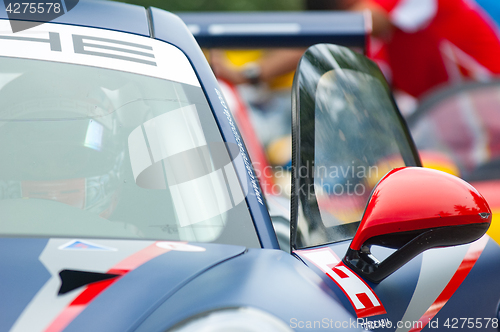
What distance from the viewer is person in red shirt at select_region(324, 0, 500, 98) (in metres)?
3.88

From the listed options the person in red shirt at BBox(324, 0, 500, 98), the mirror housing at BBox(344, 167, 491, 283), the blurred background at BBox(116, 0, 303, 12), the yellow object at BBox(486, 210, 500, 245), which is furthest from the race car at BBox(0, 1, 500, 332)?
the blurred background at BBox(116, 0, 303, 12)

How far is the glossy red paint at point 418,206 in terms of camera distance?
3.18 ft

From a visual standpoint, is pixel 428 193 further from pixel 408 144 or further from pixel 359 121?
pixel 408 144

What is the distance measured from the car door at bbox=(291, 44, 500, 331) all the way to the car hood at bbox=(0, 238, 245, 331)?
28 cm

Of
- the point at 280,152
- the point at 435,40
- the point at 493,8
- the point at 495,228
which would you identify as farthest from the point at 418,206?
the point at 493,8

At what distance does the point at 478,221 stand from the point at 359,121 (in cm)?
49

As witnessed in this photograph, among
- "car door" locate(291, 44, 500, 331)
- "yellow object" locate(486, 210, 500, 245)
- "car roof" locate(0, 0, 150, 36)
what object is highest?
"car roof" locate(0, 0, 150, 36)

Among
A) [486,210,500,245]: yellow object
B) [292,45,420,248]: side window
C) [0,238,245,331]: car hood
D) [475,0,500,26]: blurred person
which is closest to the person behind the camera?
[0,238,245,331]: car hood

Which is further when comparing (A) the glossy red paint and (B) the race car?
(A) the glossy red paint

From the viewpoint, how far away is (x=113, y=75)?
3.88 feet

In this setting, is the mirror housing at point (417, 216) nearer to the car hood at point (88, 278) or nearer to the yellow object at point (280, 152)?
the car hood at point (88, 278)

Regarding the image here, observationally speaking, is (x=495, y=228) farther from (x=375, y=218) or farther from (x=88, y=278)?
(x=88, y=278)

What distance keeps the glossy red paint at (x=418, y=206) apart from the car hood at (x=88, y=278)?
12.1 inches

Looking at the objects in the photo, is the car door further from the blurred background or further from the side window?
the blurred background
